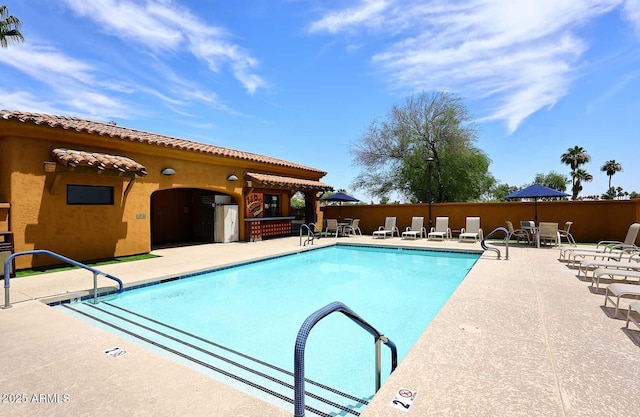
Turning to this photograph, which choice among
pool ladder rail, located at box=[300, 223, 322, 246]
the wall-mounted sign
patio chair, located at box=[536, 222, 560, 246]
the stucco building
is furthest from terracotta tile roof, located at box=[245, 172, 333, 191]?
patio chair, located at box=[536, 222, 560, 246]

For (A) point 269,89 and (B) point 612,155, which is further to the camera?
(B) point 612,155

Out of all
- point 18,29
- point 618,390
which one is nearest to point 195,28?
point 618,390

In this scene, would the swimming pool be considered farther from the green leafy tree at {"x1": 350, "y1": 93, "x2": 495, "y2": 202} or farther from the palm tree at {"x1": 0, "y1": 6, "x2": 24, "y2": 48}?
the palm tree at {"x1": 0, "y1": 6, "x2": 24, "y2": 48}

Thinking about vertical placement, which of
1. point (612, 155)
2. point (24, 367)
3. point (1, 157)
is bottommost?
point (24, 367)

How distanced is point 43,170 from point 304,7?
10091 mm

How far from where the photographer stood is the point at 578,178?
159 ft

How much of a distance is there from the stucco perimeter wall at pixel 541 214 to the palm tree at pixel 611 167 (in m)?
58.2

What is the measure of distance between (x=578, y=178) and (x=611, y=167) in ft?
50.0

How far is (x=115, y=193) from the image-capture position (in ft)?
34.8

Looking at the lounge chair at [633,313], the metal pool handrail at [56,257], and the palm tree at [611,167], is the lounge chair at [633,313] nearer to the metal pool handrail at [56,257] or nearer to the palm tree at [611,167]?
the metal pool handrail at [56,257]

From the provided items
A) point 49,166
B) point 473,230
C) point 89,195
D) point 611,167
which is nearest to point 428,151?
point 473,230

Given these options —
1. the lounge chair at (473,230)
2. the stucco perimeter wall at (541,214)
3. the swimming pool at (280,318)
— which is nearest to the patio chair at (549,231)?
the lounge chair at (473,230)

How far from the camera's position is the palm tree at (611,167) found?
56125 mm

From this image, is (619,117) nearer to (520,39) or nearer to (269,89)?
(520,39)
